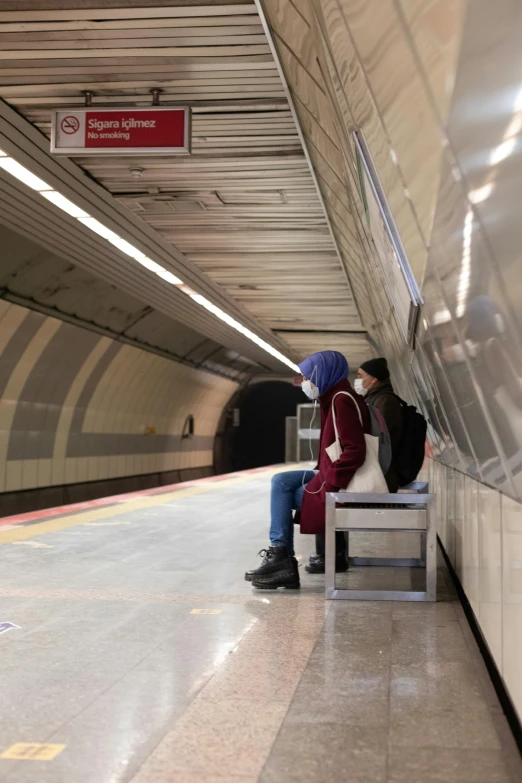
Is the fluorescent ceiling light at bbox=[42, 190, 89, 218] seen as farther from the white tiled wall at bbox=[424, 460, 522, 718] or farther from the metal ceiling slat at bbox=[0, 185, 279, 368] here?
the white tiled wall at bbox=[424, 460, 522, 718]

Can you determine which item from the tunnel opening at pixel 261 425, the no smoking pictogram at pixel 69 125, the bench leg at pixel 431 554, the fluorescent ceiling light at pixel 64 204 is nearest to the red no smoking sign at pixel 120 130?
the no smoking pictogram at pixel 69 125

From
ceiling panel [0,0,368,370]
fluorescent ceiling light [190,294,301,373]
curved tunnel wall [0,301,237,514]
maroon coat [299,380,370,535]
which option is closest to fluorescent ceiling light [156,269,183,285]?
ceiling panel [0,0,368,370]

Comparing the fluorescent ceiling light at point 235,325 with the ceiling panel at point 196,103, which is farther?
the fluorescent ceiling light at point 235,325

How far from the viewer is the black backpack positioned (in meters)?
6.37

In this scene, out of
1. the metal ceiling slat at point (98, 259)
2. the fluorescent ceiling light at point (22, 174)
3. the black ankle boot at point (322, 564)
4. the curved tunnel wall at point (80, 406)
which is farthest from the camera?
the curved tunnel wall at point (80, 406)

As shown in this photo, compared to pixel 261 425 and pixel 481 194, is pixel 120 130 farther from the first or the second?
pixel 261 425

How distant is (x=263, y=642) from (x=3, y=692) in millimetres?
1308

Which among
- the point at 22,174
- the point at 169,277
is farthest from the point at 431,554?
the point at 169,277

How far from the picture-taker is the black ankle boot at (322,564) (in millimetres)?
6562

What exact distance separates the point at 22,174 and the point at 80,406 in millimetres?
11183

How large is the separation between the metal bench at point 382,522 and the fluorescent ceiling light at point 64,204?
5.07m

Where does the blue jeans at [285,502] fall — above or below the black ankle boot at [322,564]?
above

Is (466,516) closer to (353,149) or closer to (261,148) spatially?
(353,149)

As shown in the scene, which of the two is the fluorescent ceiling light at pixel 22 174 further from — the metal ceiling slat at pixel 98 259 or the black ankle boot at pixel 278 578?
the black ankle boot at pixel 278 578
